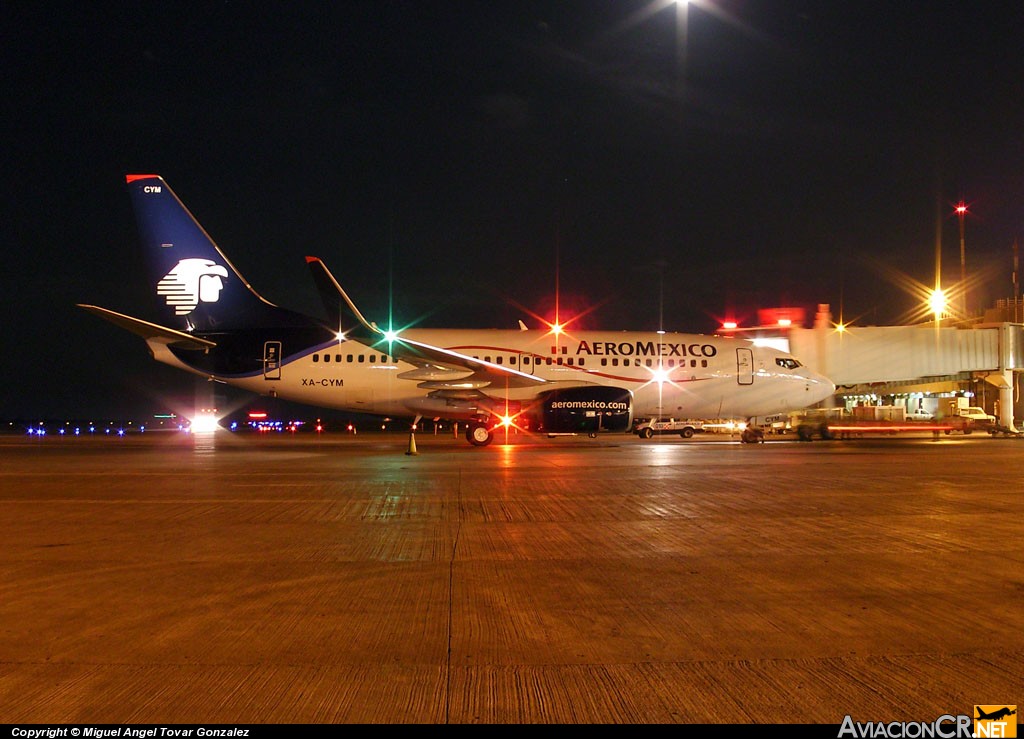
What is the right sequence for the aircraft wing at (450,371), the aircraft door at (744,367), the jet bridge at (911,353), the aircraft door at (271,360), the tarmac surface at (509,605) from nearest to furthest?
the tarmac surface at (509,605)
the aircraft wing at (450,371)
the aircraft door at (271,360)
the aircraft door at (744,367)
the jet bridge at (911,353)

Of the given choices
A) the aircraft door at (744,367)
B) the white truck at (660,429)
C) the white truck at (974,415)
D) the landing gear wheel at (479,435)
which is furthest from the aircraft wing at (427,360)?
the white truck at (974,415)

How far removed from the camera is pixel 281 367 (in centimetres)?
2447

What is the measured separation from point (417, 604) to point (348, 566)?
149cm

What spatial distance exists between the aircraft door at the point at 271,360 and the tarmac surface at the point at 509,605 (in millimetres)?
12044

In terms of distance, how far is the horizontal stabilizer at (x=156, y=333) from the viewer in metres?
20.6

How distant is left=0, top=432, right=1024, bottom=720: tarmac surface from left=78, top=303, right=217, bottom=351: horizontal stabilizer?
9.57 metres

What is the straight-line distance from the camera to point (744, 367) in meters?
27.4

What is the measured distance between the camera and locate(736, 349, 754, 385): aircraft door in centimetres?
2725

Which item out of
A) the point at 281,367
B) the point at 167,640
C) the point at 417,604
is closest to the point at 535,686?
the point at 417,604

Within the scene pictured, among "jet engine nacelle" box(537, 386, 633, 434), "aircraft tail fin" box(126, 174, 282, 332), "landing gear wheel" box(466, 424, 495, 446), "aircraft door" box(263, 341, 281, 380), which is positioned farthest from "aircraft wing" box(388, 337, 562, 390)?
"aircraft tail fin" box(126, 174, 282, 332)

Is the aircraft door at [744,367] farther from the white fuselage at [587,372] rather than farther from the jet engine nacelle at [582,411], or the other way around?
the jet engine nacelle at [582,411]

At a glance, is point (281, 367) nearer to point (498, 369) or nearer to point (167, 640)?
point (498, 369)

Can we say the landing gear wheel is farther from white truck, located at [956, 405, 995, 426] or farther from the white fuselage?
white truck, located at [956, 405, 995, 426]

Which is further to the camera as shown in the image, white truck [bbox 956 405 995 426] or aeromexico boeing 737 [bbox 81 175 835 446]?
white truck [bbox 956 405 995 426]
